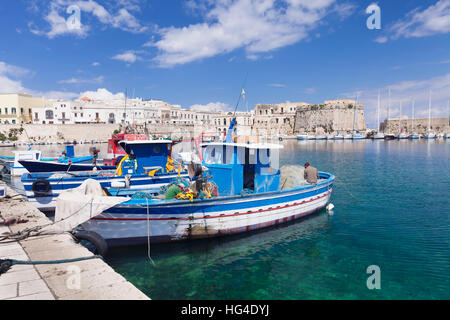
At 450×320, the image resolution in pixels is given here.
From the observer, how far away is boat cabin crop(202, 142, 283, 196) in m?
10.7

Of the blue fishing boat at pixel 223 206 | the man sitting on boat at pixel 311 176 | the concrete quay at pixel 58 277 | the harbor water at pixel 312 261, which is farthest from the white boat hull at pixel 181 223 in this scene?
the man sitting on boat at pixel 311 176

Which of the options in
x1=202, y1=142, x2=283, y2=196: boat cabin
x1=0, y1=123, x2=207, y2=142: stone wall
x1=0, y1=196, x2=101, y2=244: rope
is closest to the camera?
x1=0, y1=196, x2=101, y2=244: rope

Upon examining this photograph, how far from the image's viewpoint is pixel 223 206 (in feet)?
31.3

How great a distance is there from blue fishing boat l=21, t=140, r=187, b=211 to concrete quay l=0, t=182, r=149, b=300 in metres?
5.69

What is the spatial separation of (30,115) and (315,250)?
113 m

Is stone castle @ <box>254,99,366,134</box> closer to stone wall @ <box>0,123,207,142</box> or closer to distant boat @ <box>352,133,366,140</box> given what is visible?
distant boat @ <box>352,133,366,140</box>

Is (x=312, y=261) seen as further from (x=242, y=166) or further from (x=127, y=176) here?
(x=127, y=176)

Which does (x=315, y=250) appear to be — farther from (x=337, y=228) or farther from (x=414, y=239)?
(x=414, y=239)

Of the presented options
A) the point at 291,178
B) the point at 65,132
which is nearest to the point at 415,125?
the point at 291,178

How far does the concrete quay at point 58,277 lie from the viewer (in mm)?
4516

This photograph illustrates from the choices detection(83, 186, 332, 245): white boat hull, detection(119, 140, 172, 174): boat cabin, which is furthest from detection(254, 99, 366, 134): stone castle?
detection(83, 186, 332, 245): white boat hull

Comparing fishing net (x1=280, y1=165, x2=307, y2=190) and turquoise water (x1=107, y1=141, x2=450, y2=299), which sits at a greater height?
fishing net (x1=280, y1=165, x2=307, y2=190)

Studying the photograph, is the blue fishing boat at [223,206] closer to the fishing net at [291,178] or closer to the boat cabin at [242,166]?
the boat cabin at [242,166]

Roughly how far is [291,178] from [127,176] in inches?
311
